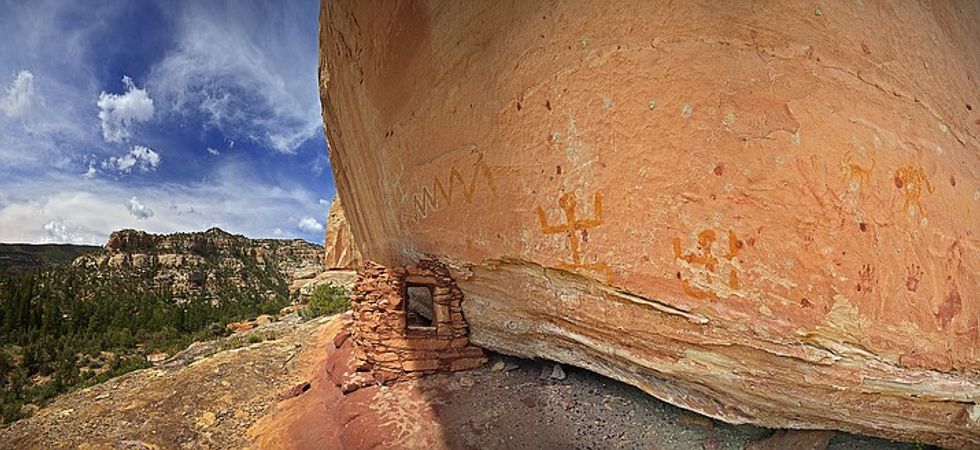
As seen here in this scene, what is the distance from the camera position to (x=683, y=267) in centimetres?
303

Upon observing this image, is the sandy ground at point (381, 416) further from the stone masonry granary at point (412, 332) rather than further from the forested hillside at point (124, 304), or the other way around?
the forested hillside at point (124, 304)

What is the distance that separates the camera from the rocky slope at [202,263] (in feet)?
145

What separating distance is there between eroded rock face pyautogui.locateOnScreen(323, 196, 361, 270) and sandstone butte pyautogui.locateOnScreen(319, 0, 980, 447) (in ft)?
77.9

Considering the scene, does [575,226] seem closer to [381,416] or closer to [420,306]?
[381,416]

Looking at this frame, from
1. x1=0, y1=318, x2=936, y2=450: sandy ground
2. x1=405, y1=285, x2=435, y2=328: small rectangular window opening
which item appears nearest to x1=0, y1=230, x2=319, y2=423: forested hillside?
x1=0, y1=318, x2=936, y2=450: sandy ground

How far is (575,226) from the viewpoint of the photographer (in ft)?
11.8

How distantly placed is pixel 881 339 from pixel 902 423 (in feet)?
2.17

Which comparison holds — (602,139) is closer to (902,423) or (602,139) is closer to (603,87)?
(603,87)

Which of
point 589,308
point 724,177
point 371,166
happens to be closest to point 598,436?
point 589,308

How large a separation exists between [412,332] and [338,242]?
2282cm

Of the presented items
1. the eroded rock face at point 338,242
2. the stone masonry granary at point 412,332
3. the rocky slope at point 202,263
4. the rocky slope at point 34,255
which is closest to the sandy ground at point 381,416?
the stone masonry granary at point 412,332

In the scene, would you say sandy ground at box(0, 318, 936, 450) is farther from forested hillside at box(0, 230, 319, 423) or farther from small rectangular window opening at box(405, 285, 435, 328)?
forested hillside at box(0, 230, 319, 423)

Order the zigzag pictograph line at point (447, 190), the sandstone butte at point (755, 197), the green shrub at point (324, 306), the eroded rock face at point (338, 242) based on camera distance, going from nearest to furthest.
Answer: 1. the sandstone butte at point (755, 197)
2. the zigzag pictograph line at point (447, 190)
3. the green shrub at point (324, 306)
4. the eroded rock face at point (338, 242)

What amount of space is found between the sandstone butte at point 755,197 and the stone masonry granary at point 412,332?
145 centimetres
